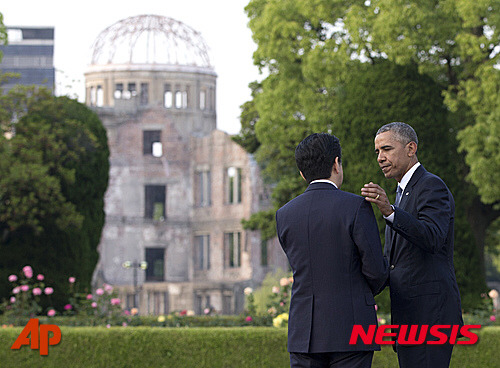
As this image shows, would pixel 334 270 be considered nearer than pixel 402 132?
Yes

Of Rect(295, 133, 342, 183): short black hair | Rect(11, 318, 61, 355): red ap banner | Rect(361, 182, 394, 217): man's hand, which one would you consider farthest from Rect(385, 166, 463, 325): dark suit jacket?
Rect(11, 318, 61, 355): red ap banner

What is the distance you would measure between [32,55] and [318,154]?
248 ft

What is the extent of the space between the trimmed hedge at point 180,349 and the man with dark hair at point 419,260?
18.1 feet

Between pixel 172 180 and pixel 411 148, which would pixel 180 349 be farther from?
pixel 172 180

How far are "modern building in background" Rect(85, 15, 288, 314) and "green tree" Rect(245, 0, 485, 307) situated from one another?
10.2 m

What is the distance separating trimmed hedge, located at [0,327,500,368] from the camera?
10.1 metres

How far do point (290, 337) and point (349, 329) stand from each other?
324mm

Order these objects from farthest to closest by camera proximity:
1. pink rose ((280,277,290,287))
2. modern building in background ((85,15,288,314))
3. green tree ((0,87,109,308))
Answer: modern building in background ((85,15,288,314)) < green tree ((0,87,109,308)) < pink rose ((280,277,290,287))

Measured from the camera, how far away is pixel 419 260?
15.5ft

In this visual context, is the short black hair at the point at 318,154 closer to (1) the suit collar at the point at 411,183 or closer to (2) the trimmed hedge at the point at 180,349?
(1) the suit collar at the point at 411,183

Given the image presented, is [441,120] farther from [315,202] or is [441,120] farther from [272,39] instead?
[315,202]

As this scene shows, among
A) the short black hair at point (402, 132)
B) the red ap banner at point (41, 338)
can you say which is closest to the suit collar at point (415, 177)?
the short black hair at point (402, 132)

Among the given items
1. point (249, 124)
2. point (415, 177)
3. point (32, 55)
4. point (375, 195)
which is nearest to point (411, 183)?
point (415, 177)

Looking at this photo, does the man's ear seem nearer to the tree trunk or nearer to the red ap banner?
the red ap banner
